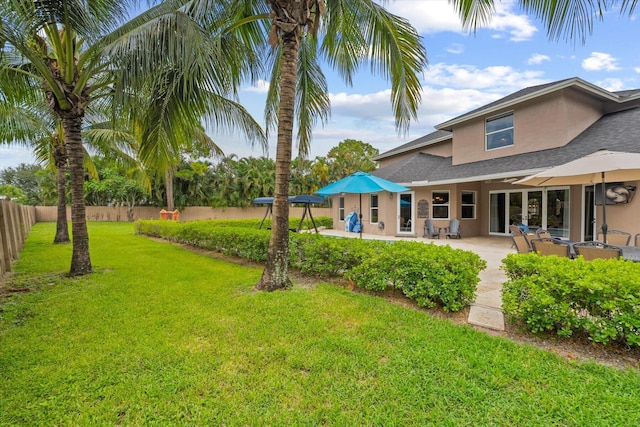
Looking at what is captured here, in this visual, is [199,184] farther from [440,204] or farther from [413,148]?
[440,204]

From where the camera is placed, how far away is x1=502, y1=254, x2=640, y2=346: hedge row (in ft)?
10.3

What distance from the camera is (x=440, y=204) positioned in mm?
14953

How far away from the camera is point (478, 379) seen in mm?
2828

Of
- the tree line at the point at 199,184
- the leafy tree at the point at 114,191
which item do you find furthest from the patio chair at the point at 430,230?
the leafy tree at the point at 114,191

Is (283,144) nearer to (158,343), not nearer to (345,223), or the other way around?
(158,343)

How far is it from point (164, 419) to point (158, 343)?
140cm

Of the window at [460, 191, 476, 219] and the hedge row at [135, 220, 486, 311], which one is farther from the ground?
the window at [460, 191, 476, 219]

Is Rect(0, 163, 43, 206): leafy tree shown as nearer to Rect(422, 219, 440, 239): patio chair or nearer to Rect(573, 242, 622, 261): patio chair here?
Rect(422, 219, 440, 239): patio chair

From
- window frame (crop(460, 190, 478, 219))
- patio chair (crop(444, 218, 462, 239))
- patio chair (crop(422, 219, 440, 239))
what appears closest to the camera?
patio chair (crop(444, 218, 462, 239))

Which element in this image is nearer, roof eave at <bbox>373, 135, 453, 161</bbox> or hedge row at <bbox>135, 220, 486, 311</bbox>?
hedge row at <bbox>135, 220, 486, 311</bbox>

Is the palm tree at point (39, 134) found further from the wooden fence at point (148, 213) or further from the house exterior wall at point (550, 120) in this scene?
the house exterior wall at point (550, 120)

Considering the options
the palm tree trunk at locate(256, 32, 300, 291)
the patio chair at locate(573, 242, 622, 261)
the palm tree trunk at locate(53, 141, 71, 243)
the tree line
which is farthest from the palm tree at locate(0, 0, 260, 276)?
the tree line

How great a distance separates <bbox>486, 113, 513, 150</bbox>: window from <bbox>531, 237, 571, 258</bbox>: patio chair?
333 inches

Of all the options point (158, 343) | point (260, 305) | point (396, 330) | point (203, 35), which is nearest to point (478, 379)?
point (396, 330)
